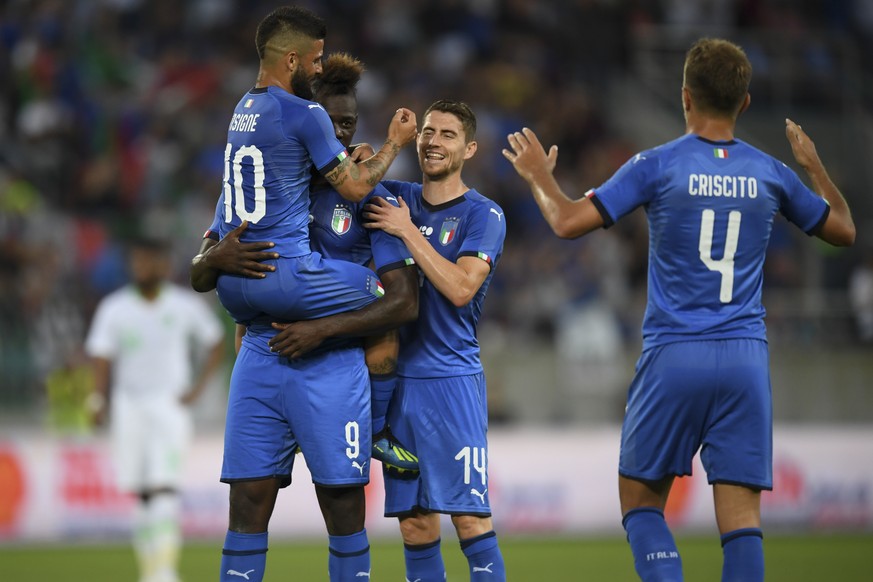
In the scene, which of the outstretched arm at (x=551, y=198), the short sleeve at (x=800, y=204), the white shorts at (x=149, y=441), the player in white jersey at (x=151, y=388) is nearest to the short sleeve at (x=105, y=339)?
the player in white jersey at (x=151, y=388)

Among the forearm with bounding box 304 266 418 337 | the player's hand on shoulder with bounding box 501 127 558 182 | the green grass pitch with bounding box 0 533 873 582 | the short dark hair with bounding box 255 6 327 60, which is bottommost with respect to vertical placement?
the green grass pitch with bounding box 0 533 873 582

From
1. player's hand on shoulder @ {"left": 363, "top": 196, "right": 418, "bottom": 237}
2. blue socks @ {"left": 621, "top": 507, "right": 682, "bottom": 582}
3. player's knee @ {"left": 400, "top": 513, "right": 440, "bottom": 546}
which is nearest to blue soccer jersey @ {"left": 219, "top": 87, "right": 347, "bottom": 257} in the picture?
player's hand on shoulder @ {"left": 363, "top": 196, "right": 418, "bottom": 237}

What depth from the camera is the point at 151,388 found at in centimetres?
949

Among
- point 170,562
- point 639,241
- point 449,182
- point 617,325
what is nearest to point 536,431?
point 617,325

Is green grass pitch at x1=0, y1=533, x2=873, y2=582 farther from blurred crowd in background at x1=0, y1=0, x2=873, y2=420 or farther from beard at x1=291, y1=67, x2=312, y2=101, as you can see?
beard at x1=291, y1=67, x2=312, y2=101

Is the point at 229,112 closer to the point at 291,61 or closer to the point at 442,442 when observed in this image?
the point at 291,61

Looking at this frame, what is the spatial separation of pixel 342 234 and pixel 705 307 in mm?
1644

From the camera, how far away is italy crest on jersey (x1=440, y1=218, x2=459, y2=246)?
6016mm

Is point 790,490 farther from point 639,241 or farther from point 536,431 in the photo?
point 639,241

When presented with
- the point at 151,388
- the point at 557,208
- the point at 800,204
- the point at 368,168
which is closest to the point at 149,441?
the point at 151,388

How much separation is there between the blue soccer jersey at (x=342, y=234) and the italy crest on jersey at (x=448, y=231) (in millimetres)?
352

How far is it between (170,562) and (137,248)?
2342 millimetres

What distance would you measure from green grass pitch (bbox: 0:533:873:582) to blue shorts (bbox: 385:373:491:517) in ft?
12.6

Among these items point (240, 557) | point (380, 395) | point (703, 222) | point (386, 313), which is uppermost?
point (703, 222)
